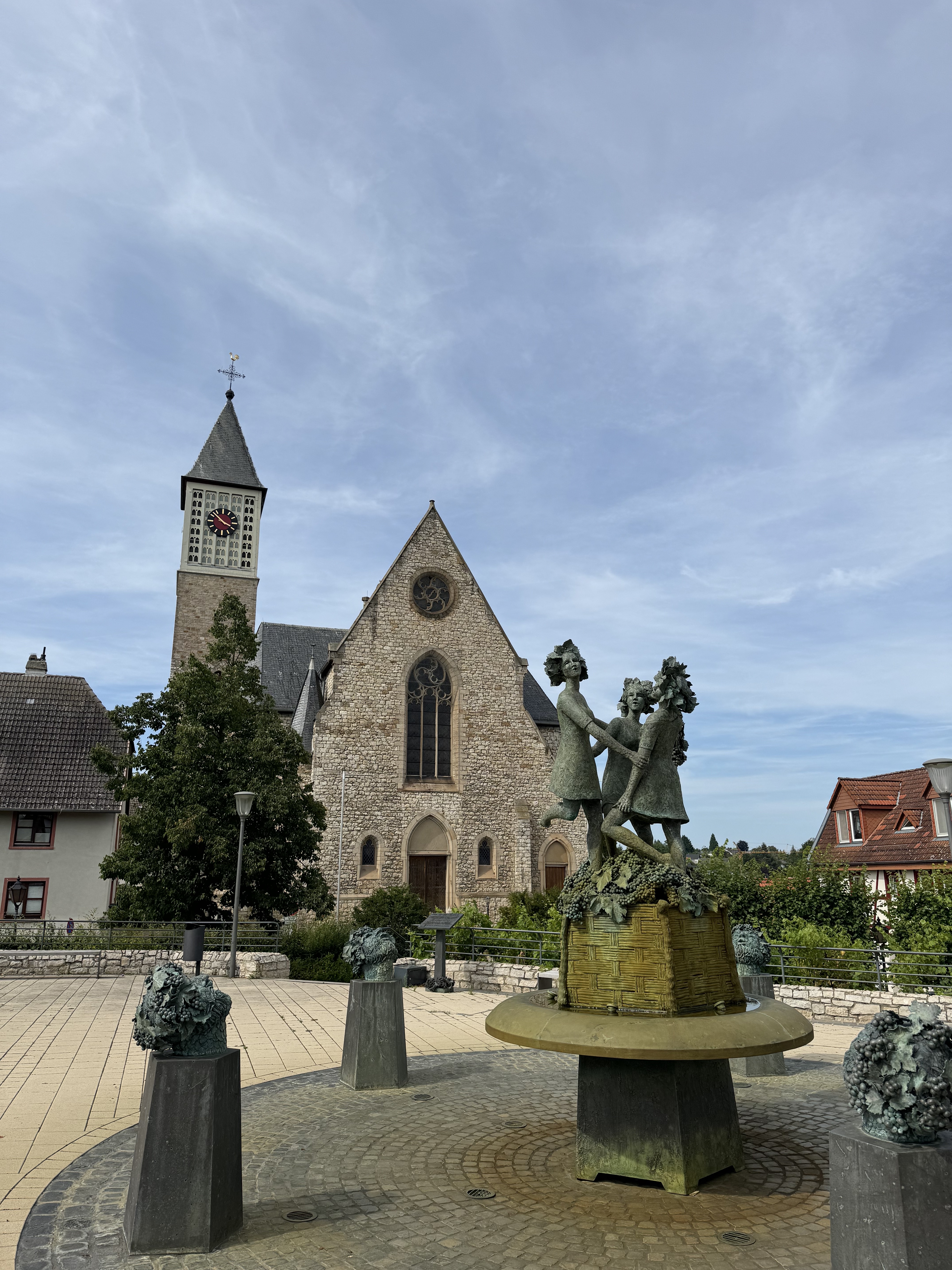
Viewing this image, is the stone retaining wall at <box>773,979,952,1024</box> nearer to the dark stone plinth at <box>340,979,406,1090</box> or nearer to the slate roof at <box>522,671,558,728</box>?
the dark stone plinth at <box>340,979,406,1090</box>

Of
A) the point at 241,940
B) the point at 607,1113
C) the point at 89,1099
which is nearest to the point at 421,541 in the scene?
the point at 241,940

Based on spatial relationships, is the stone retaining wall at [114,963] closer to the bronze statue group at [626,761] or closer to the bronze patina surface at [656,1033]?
the bronze statue group at [626,761]

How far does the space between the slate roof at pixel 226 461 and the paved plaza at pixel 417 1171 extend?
106 feet

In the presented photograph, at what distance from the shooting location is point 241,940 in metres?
17.5

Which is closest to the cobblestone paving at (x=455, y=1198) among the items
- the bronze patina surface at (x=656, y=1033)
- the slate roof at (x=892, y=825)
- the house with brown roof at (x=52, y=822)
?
the bronze patina surface at (x=656, y=1033)

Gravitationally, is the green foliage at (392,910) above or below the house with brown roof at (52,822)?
below

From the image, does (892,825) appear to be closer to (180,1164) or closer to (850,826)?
(850,826)

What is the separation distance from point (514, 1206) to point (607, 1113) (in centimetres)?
80

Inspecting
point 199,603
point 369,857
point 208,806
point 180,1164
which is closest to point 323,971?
point 208,806

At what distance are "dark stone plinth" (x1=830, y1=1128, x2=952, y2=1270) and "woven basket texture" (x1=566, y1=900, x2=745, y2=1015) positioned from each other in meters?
1.98

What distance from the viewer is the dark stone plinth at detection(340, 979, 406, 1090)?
26.2 ft

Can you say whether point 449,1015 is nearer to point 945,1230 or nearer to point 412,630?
point 945,1230

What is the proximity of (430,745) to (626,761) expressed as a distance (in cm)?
2457

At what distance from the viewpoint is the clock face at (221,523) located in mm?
38500
